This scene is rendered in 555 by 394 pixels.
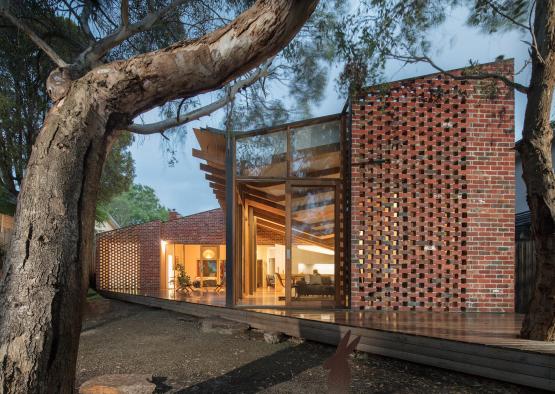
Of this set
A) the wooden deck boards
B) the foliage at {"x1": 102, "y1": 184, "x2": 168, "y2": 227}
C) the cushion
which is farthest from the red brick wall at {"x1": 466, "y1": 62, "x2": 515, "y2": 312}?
the foliage at {"x1": 102, "y1": 184, "x2": 168, "y2": 227}

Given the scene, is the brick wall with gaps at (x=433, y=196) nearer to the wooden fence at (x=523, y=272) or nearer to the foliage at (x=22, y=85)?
the wooden fence at (x=523, y=272)

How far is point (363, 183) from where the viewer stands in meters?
7.27

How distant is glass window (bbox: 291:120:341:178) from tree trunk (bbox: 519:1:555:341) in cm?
395

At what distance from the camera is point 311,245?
7.70 meters

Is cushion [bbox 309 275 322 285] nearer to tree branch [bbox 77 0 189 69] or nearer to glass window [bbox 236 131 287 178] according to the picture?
glass window [bbox 236 131 287 178]

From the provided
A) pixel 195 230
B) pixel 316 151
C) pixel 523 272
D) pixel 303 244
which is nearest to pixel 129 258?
pixel 195 230

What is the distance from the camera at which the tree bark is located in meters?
2.01

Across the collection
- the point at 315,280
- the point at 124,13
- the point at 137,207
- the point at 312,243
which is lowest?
the point at 315,280

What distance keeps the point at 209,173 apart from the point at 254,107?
246cm

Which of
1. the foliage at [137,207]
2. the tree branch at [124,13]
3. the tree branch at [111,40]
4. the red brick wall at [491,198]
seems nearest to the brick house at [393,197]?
the red brick wall at [491,198]

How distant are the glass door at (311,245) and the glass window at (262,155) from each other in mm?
511

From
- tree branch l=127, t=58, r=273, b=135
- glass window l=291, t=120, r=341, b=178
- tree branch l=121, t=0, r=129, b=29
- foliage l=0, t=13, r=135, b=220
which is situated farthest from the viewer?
foliage l=0, t=13, r=135, b=220

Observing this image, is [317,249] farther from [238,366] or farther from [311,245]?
[238,366]

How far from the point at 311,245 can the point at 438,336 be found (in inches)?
136
